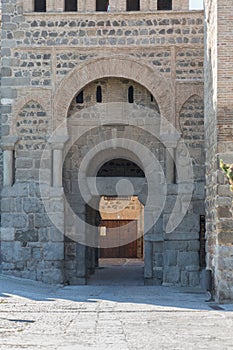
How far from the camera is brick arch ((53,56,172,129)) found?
14.8m

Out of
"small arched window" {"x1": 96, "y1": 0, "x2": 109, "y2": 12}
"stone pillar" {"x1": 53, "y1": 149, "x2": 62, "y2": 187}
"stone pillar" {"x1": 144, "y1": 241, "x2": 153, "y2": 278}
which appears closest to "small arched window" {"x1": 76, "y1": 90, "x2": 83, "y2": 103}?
"stone pillar" {"x1": 53, "y1": 149, "x2": 62, "y2": 187}

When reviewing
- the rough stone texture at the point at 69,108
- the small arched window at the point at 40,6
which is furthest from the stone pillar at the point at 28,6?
the small arched window at the point at 40,6

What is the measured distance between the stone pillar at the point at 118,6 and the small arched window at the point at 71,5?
137cm

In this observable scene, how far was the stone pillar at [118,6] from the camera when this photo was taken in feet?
49.2

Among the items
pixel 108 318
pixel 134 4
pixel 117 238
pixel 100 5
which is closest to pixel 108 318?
pixel 108 318

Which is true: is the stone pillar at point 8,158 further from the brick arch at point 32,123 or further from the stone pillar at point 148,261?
the stone pillar at point 148,261

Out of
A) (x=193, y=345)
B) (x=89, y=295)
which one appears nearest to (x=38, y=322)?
(x=193, y=345)

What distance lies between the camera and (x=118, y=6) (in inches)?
592

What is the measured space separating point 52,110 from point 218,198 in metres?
5.09

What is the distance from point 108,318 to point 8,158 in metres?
6.44

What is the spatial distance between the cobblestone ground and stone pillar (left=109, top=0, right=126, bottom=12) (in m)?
6.42

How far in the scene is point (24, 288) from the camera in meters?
13.4

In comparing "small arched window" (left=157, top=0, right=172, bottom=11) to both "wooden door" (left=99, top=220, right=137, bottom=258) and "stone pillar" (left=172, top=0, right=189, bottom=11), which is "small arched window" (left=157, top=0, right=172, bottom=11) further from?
"wooden door" (left=99, top=220, right=137, bottom=258)

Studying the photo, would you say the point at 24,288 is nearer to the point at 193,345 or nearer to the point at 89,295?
the point at 89,295
